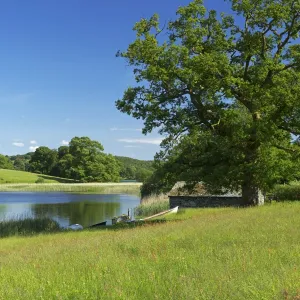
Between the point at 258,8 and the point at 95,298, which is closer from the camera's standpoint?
the point at 95,298

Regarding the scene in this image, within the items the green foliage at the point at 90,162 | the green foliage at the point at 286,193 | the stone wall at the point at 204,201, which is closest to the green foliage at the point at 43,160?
the green foliage at the point at 90,162

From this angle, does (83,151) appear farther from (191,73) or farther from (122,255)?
(122,255)

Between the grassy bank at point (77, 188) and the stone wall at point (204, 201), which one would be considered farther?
the grassy bank at point (77, 188)

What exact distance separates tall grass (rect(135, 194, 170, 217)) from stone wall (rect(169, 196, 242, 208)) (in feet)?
3.77

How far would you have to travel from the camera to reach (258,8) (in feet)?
61.1

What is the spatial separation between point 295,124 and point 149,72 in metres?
7.72

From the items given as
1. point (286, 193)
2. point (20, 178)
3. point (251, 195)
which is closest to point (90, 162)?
point (20, 178)

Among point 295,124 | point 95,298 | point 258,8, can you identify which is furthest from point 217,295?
point 258,8

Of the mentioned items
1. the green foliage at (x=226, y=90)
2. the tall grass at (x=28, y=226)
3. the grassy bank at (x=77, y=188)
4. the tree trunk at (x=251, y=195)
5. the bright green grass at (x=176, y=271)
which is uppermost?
the green foliage at (x=226, y=90)

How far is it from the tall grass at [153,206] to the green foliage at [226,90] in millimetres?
15214

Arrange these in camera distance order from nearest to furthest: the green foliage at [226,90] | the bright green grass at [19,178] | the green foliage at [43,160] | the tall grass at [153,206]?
the green foliage at [226,90], the tall grass at [153,206], the bright green grass at [19,178], the green foliage at [43,160]

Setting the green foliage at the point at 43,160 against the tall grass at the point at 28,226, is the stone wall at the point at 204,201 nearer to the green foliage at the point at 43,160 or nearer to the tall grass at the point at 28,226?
the tall grass at the point at 28,226

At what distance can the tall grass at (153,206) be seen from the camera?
34.8 m

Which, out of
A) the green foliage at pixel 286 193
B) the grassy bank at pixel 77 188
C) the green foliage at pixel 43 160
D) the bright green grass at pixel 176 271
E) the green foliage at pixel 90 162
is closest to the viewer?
the bright green grass at pixel 176 271
